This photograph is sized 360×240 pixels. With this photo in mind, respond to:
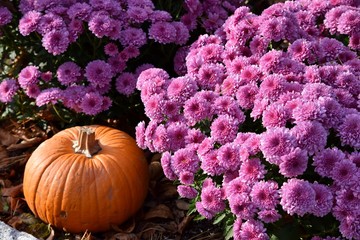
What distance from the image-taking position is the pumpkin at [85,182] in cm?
304

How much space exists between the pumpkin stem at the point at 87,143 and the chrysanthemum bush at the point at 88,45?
9.9 inches

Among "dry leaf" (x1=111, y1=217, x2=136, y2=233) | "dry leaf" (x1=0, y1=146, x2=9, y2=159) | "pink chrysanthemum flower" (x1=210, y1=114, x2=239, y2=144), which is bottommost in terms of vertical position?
"dry leaf" (x1=111, y1=217, x2=136, y2=233)

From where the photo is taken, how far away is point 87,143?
3133mm

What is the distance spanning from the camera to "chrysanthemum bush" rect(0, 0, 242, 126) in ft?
11.0

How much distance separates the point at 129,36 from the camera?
3402 millimetres

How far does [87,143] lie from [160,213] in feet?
1.77

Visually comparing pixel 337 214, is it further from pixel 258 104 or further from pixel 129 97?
pixel 129 97

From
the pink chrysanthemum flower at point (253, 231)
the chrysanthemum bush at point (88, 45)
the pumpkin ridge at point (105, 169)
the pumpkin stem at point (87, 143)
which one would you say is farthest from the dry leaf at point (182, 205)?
the pink chrysanthemum flower at point (253, 231)

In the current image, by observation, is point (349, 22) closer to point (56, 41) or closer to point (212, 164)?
point (212, 164)

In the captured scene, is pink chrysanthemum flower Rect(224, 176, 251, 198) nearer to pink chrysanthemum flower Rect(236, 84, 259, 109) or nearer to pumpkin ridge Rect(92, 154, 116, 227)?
pink chrysanthemum flower Rect(236, 84, 259, 109)

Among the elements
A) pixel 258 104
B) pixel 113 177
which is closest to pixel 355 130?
pixel 258 104

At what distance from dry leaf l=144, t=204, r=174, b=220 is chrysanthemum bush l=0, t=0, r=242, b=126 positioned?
611mm

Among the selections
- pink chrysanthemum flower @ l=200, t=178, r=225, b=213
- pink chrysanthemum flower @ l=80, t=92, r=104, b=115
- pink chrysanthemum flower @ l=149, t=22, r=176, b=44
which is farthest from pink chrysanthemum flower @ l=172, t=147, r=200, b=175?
pink chrysanthemum flower @ l=149, t=22, r=176, b=44

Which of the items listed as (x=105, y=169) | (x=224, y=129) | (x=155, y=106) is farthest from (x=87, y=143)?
(x=224, y=129)
